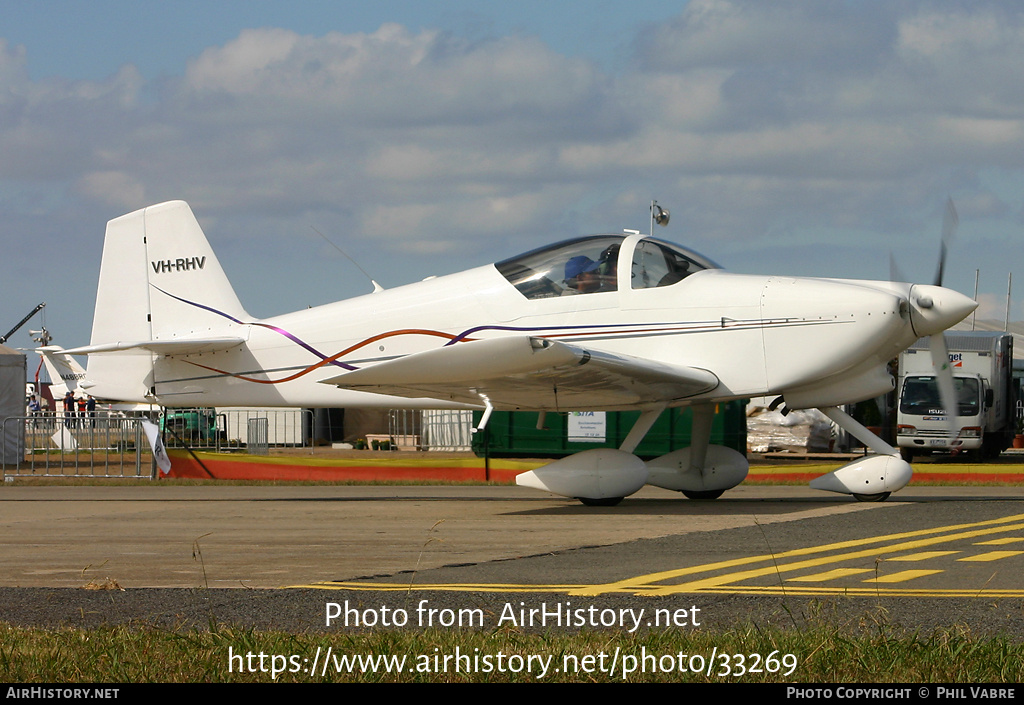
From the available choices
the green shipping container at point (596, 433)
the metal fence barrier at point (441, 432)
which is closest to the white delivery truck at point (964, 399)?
the green shipping container at point (596, 433)

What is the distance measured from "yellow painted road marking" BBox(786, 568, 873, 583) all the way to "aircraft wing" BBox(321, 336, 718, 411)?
3.98 meters

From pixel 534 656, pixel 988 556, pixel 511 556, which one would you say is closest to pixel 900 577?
pixel 988 556

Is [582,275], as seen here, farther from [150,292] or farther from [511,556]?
[150,292]

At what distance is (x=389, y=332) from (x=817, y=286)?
4997mm

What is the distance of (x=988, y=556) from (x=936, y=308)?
14.7 ft

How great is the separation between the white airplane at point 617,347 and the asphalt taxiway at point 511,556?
607 mm

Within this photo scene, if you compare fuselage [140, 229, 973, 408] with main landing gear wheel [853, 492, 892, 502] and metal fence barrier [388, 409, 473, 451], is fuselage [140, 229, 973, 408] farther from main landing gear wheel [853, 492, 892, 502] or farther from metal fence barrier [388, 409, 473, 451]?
metal fence barrier [388, 409, 473, 451]

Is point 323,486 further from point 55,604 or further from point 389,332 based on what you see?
point 55,604

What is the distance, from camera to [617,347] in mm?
11844

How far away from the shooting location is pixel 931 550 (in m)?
7.67

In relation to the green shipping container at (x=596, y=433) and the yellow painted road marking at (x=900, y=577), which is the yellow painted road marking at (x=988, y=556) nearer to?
the yellow painted road marking at (x=900, y=577)

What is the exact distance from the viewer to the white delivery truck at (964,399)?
1098 inches

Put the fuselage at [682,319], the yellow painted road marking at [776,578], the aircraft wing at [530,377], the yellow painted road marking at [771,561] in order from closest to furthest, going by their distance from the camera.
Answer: the yellow painted road marking at [776,578] → the yellow painted road marking at [771,561] → the aircraft wing at [530,377] → the fuselage at [682,319]

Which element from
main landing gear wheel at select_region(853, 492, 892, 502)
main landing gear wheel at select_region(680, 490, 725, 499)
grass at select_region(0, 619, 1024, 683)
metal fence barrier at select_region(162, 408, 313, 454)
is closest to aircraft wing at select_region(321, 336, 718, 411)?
main landing gear wheel at select_region(680, 490, 725, 499)
